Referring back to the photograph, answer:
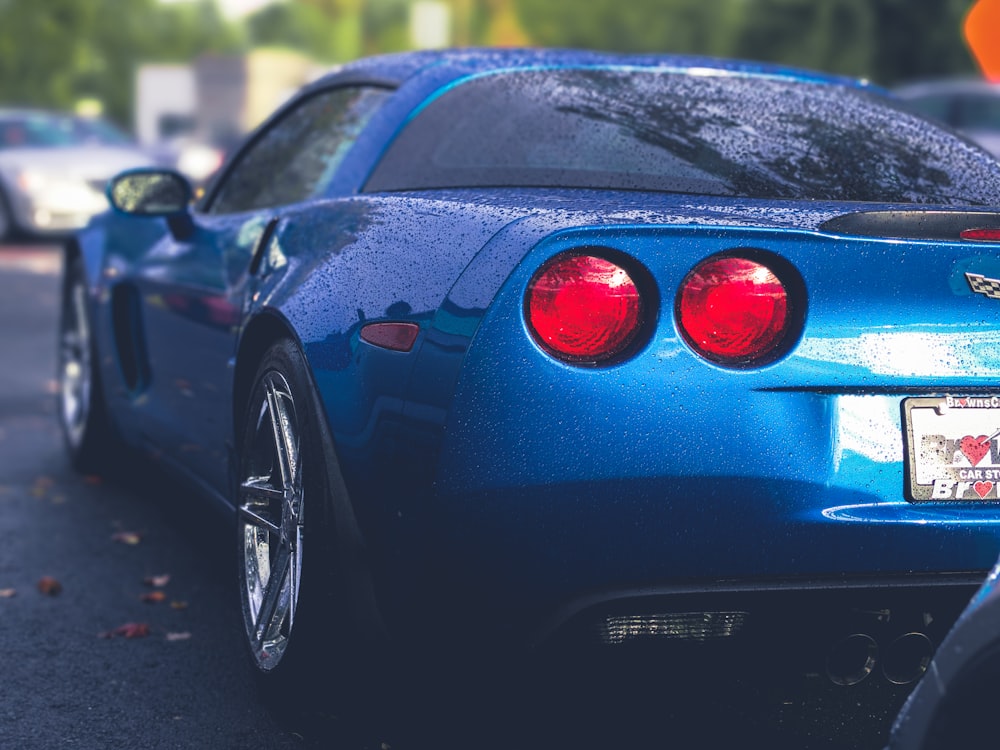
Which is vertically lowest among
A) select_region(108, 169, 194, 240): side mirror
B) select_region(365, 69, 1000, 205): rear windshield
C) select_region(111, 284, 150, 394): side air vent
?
select_region(111, 284, 150, 394): side air vent

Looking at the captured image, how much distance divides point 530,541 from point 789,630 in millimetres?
487

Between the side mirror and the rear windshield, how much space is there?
1244 mm

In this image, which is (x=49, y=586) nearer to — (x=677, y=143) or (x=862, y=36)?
(x=677, y=143)

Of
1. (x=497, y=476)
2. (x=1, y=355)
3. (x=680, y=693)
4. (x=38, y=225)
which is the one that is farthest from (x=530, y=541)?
(x=38, y=225)

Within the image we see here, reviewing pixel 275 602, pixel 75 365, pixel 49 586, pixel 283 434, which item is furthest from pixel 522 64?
pixel 75 365

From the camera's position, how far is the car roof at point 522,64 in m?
4.33

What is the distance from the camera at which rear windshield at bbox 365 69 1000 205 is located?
3641 millimetres

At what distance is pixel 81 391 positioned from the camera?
20.5 ft

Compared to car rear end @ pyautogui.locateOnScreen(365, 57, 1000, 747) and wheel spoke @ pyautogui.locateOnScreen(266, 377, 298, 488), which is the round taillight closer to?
car rear end @ pyautogui.locateOnScreen(365, 57, 1000, 747)

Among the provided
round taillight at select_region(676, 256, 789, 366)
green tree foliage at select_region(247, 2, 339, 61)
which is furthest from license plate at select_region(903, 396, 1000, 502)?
green tree foliage at select_region(247, 2, 339, 61)

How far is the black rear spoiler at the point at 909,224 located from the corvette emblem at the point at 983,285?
8 centimetres

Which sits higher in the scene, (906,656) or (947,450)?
(947,450)

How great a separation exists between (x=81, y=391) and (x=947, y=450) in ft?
13.0

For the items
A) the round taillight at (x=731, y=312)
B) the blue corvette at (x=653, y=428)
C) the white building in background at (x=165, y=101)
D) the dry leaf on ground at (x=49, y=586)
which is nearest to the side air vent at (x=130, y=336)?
the dry leaf on ground at (x=49, y=586)
